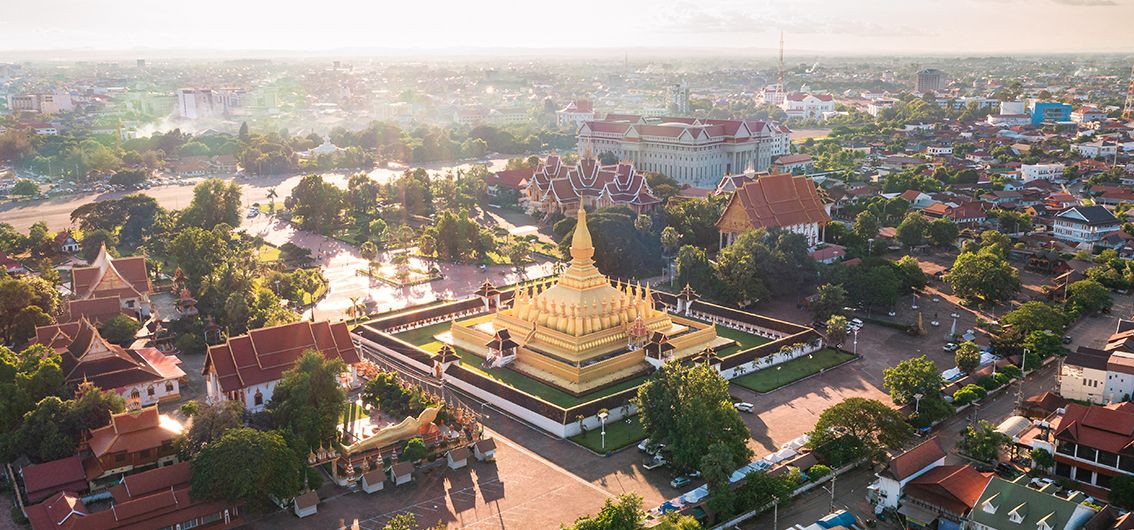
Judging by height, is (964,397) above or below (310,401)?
below

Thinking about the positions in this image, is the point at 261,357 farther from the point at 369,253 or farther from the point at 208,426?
the point at 369,253

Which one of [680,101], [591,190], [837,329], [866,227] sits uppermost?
[680,101]

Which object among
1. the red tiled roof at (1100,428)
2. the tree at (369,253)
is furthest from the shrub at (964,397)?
the tree at (369,253)

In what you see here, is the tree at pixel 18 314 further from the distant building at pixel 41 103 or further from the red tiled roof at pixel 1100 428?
the distant building at pixel 41 103

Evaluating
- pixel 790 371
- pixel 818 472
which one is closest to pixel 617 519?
pixel 818 472

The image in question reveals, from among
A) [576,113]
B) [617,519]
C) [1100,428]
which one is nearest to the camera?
[617,519]

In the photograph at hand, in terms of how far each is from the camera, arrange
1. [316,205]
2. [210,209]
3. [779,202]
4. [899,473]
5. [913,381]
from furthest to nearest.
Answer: [316,205]
[210,209]
[779,202]
[913,381]
[899,473]

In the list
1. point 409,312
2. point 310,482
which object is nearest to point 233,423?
point 310,482

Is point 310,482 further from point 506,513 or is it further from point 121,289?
point 121,289
